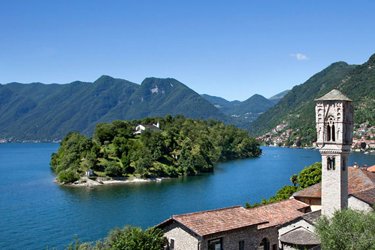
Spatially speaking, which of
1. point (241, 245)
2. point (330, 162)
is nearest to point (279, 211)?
point (330, 162)

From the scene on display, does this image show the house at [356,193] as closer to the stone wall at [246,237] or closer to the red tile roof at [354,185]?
the red tile roof at [354,185]

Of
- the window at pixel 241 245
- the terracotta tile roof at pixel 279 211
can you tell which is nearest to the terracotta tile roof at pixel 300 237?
the terracotta tile roof at pixel 279 211

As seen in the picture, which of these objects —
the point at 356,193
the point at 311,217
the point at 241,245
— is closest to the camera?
the point at 241,245

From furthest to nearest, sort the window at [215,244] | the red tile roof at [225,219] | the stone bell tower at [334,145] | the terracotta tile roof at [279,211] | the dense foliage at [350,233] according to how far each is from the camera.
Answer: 1. the terracotta tile roof at [279,211]
2. the stone bell tower at [334,145]
3. the red tile roof at [225,219]
4. the window at [215,244]
5. the dense foliage at [350,233]

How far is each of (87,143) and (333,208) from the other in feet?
285

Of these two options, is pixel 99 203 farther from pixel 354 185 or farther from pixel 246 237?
pixel 246 237

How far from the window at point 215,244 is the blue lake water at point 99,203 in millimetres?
26481

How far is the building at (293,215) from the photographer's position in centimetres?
2828

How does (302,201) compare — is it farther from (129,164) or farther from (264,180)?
(129,164)

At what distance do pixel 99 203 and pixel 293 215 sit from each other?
4501 centimetres

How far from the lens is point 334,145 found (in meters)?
34.5

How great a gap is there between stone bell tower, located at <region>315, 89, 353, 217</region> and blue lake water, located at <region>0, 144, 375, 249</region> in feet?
93.8

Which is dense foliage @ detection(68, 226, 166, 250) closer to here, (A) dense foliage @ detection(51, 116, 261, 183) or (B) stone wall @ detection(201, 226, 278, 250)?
(B) stone wall @ detection(201, 226, 278, 250)

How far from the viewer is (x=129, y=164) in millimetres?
109125
